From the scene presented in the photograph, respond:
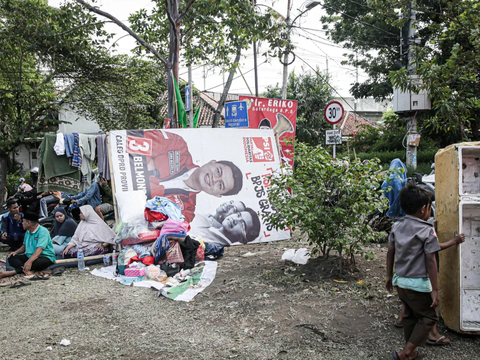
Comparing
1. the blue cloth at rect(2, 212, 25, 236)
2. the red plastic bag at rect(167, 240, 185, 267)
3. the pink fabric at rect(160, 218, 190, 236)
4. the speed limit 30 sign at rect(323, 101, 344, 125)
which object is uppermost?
the speed limit 30 sign at rect(323, 101, 344, 125)

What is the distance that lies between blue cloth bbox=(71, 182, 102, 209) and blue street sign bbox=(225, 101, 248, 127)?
11.3 feet

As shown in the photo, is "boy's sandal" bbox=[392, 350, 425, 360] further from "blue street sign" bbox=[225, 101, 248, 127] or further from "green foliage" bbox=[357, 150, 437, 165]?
"green foliage" bbox=[357, 150, 437, 165]

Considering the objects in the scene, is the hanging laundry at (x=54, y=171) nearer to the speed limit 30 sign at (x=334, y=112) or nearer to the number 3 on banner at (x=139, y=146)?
the number 3 on banner at (x=139, y=146)

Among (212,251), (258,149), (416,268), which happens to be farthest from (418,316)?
(258,149)

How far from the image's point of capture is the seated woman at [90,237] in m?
6.89

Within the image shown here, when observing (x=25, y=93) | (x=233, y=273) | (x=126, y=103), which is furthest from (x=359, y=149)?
(x=233, y=273)

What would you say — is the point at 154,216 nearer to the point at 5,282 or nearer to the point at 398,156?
the point at 5,282

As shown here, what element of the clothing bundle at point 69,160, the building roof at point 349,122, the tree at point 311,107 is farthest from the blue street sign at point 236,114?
the building roof at point 349,122

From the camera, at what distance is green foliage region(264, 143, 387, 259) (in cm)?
480

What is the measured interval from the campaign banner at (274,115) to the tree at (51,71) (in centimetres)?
428

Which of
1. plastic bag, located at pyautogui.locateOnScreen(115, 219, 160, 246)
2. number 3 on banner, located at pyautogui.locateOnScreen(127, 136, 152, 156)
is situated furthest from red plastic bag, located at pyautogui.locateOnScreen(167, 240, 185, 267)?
number 3 on banner, located at pyautogui.locateOnScreen(127, 136, 152, 156)

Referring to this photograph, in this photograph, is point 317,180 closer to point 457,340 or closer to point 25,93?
point 457,340

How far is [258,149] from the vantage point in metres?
8.45

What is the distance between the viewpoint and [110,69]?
1391cm
